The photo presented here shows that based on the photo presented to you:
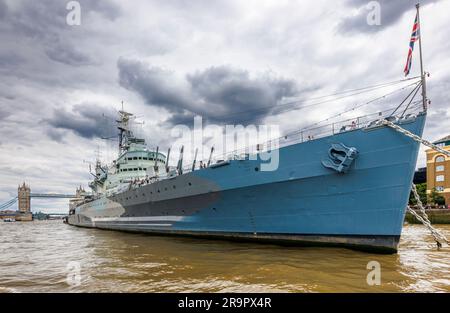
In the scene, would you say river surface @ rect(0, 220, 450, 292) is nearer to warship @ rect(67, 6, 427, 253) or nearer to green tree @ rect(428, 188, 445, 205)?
warship @ rect(67, 6, 427, 253)

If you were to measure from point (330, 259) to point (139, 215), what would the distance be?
14.4m

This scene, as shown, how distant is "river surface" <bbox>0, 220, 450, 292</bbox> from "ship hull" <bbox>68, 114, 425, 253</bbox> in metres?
0.70

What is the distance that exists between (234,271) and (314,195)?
14.0 feet

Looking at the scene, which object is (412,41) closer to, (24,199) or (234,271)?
(234,271)

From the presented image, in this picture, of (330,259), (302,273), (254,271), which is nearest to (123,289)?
(254,271)

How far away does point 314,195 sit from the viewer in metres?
10.1

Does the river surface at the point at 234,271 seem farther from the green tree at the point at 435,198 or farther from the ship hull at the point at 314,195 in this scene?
the green tree at the point at 435,198

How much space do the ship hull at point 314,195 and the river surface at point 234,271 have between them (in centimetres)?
70

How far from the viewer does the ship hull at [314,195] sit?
29.8 feet

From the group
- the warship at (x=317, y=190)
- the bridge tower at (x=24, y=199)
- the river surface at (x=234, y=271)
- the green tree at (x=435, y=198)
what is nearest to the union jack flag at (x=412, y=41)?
the warship at (x=317, y=190)

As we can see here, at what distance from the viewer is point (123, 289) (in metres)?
6.34

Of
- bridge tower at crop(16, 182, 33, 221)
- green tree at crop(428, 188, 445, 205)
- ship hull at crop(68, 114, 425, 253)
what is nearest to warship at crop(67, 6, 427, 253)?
ship hull at crop(68, 114, 425, 253)

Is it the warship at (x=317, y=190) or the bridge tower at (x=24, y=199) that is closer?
the warship at (x=317, y=190)

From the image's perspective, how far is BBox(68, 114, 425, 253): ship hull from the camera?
29.8ft
